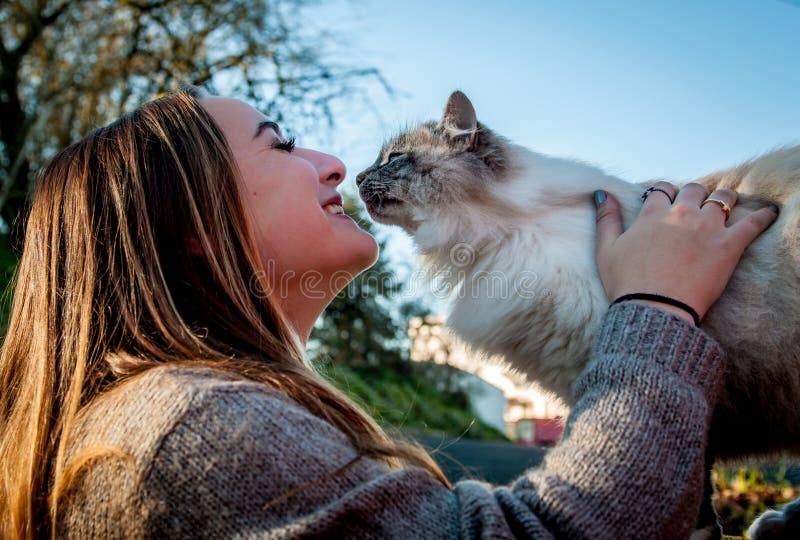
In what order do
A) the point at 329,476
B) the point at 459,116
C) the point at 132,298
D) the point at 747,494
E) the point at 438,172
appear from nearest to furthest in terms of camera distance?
the point at 329,476
the point at 132,298
the point at 438,172
the point at 459,116
the point at 747,494

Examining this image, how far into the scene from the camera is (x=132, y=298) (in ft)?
4.47

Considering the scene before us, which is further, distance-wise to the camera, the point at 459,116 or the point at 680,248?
the point at 459,116

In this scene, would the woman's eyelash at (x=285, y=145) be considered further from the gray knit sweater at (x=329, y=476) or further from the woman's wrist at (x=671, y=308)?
the woman's wrist at (x=671, y=308)

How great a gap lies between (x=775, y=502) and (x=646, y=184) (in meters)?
2.39

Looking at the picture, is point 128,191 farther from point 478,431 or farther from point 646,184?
point 478,431

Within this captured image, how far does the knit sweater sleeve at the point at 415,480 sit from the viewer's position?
3.11 feet

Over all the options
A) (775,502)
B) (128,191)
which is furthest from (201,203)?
(775,502)

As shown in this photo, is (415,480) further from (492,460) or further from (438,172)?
(492,460)

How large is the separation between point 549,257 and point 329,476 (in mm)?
1166

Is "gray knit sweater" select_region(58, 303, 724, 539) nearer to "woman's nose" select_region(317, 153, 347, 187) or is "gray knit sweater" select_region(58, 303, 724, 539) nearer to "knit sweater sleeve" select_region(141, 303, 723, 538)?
"knit sweater sleeve" select_region(141, 303, 723, 538)

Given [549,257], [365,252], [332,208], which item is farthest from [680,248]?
[332,208]

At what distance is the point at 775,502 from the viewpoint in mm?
3318

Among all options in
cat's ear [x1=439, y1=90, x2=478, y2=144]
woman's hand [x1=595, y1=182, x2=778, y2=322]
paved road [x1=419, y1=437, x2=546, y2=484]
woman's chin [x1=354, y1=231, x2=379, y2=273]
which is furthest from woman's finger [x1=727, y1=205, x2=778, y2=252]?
paved road [x1=419, y1=437, x2=546, y2=484]

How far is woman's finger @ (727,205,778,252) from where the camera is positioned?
1542 millimetres
